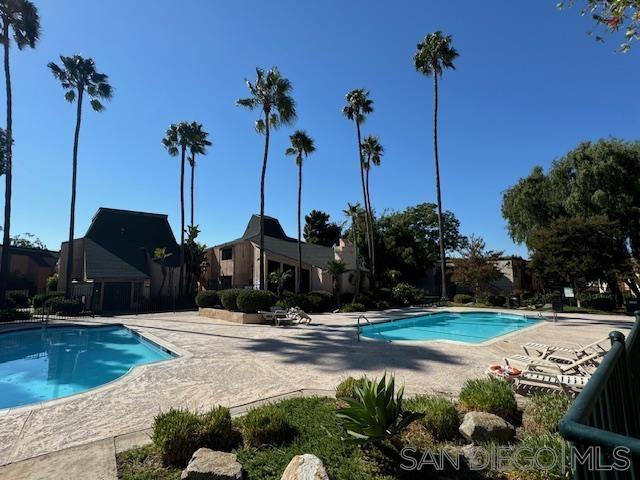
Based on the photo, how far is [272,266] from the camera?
3086 centimetres

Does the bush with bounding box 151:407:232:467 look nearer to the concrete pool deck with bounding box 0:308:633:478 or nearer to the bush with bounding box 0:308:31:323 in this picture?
the concrete pool deck with bounding box 0:308:633:478

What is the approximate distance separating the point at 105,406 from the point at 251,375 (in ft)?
9.77

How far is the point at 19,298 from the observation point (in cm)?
3078

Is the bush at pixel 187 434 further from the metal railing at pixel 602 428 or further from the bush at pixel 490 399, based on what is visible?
the metal railing at pixel 602 428

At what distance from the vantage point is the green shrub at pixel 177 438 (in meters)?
4.14

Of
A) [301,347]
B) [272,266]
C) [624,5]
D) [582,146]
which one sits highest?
[582,146]

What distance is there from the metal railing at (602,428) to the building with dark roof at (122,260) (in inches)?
1206

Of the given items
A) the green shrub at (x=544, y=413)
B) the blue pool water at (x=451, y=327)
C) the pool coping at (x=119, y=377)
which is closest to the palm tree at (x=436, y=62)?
the blue pool water at (x=451, y=327)

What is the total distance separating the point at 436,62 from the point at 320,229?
92.3 feet

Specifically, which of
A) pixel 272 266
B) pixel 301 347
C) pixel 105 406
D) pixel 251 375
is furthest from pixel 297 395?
pixel 272 266

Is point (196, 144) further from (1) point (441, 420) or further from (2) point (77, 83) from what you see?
(1) point (441, 420)

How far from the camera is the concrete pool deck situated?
5293 mm

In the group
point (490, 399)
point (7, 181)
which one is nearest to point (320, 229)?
point (7, 181)

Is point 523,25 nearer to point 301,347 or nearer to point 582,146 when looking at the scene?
point 301,347
